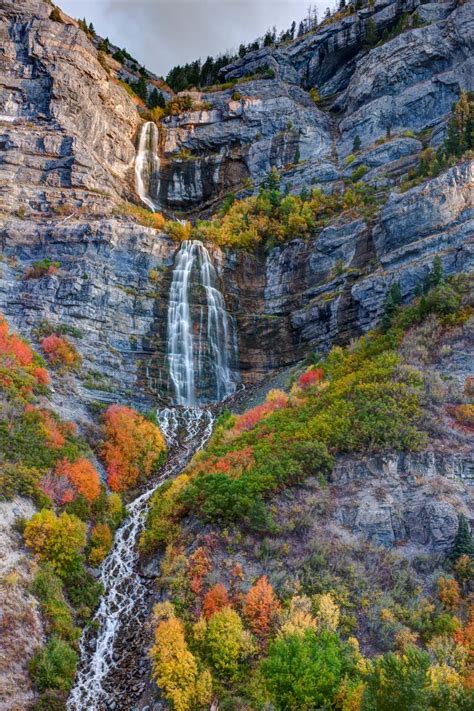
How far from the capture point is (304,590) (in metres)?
21.9

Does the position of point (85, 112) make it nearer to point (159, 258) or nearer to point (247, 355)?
point (159, 258)

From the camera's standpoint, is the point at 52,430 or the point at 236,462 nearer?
the point at 236,462

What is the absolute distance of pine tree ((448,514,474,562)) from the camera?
73.8 feet

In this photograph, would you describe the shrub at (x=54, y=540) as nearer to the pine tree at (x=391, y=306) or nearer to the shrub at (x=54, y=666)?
the shrub at (x=54, y=666)

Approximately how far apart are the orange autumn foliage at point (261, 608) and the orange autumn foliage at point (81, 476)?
509 inches

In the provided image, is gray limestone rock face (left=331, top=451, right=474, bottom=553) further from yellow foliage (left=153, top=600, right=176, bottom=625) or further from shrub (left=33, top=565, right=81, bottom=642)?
shrub (left=33, top=565, right=81, bottom=642)

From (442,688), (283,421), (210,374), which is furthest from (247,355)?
(442,688)

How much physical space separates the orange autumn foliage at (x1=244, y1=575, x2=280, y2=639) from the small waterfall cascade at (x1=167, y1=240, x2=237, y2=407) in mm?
26972

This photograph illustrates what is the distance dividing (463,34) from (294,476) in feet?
214

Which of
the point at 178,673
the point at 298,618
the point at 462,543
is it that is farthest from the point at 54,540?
the point at 462,543

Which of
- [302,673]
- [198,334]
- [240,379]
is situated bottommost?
[302,673]

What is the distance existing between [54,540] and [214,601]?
879 cm

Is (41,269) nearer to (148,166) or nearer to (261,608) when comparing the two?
(148,166)

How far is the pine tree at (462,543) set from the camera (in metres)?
22.5
